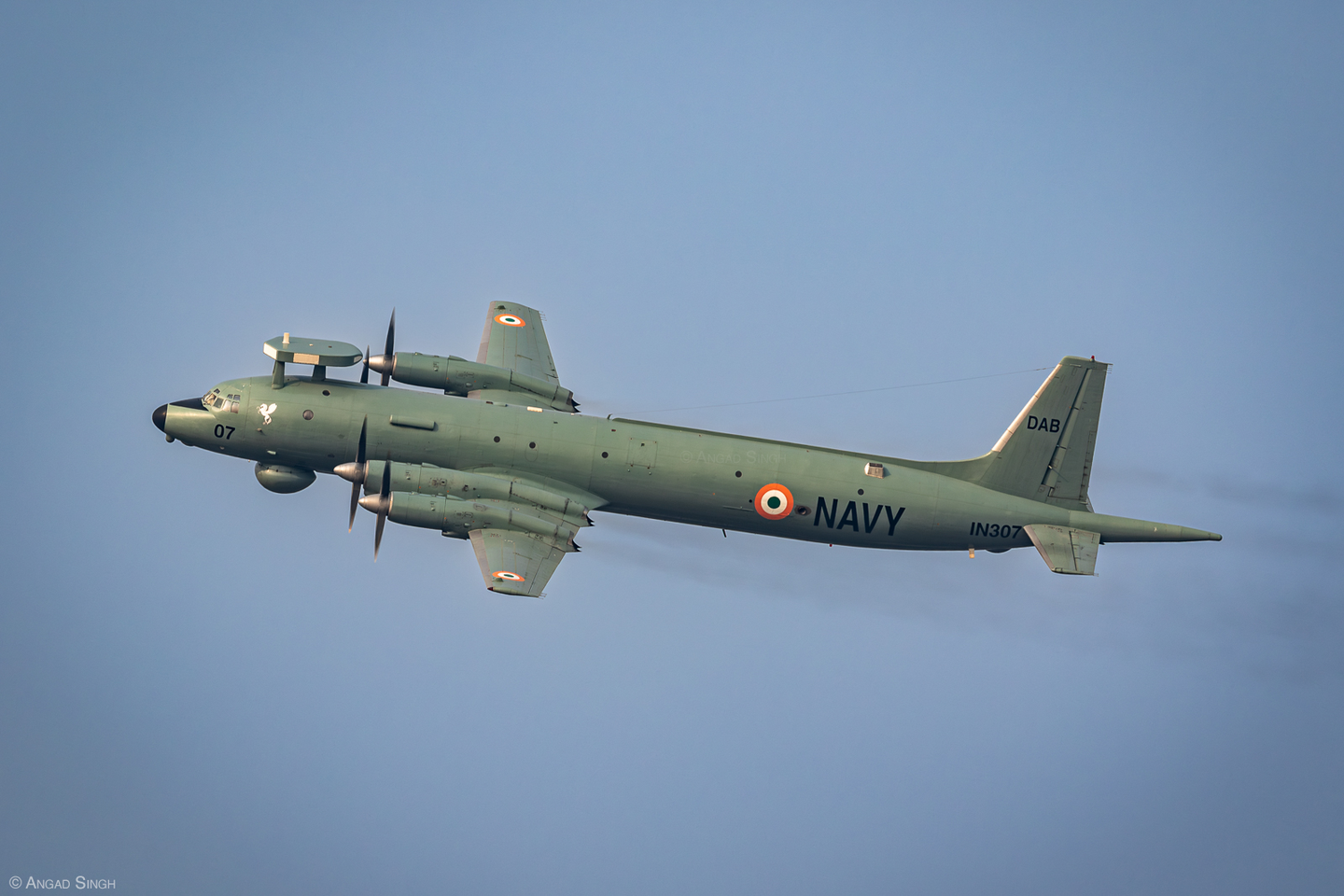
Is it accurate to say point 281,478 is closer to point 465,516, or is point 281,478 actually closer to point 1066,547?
point 465,516

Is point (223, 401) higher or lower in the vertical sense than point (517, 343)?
lower

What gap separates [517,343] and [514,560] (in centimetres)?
1089

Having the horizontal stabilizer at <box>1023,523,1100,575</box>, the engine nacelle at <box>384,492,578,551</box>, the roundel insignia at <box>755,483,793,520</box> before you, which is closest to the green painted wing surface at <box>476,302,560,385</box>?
the engine nacelle at <box>384,492,578,551</box>

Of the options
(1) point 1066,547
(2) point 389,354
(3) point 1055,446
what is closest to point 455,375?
(2) point 389,354

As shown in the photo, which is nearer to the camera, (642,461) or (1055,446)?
(642,461)

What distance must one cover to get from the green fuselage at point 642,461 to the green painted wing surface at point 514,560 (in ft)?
7.85

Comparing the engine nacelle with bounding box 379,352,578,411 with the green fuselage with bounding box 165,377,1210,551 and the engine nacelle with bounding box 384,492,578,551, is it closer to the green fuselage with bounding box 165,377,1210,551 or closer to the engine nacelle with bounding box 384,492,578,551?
the green fuselage with bounding box 165,377,1210,551

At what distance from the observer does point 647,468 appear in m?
42.8

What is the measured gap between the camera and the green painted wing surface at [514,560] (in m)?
39.6

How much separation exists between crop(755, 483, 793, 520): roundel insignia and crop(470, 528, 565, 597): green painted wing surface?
6.46 m

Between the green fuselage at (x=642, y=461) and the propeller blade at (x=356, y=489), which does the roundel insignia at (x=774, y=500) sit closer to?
the green fuselage at (x=642, y=461)

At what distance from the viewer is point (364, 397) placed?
43.1 metres

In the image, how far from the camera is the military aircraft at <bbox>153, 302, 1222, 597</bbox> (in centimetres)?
4247

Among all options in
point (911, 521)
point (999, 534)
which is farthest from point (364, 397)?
point (999, 534)
